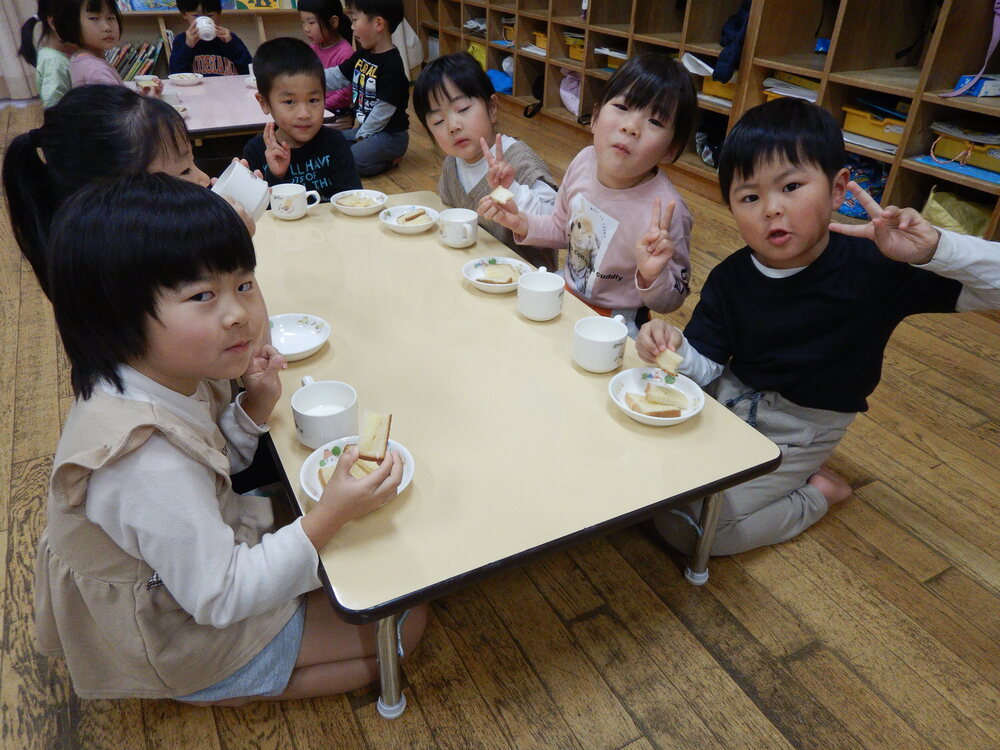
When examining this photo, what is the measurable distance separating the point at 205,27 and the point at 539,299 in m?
A: 3.51

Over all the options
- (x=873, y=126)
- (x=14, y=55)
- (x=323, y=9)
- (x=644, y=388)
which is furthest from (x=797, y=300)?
(x=14, y=55)

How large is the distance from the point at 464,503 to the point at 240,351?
348 millimetres

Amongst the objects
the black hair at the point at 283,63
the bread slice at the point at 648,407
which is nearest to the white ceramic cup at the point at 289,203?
the black hair at the point at 283,63

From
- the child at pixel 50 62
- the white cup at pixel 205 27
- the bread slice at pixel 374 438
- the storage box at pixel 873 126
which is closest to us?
the bread slice at pixel 374 438

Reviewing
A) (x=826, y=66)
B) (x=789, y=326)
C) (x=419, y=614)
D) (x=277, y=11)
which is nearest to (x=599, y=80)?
(x=826, y=66)

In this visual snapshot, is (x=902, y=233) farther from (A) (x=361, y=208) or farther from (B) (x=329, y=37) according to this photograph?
(B) (x=329, y=37)

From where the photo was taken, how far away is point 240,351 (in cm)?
84

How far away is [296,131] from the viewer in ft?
7.16

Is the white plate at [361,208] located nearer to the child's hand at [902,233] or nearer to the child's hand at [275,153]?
the child's hand at [275,153]

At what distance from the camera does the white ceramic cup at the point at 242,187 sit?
133 cm

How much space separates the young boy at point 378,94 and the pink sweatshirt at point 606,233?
7.60 ft

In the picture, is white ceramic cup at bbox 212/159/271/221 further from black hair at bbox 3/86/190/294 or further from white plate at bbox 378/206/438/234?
white plate at bbox 378/206/438/234

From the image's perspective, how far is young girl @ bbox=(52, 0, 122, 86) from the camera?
290 centimetres

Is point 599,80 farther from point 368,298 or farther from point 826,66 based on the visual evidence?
point 368,298
